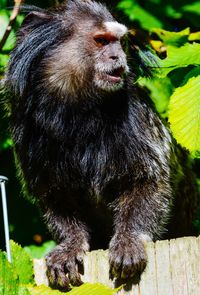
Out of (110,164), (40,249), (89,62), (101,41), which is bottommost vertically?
(40,249)

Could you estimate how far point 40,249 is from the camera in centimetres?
650

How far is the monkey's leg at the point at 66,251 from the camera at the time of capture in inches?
153

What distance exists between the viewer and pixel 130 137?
15.5 feet

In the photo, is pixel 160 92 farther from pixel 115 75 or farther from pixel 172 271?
pixel 172 271

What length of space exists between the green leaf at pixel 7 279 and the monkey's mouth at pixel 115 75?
6.22ft

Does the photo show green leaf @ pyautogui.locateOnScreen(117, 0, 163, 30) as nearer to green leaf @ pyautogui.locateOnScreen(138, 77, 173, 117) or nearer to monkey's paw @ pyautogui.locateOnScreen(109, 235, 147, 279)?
green leaf @ pyautogui.locateOnScreen(138, 77, 173, 117)

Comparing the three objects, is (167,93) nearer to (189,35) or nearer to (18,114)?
(189,35)

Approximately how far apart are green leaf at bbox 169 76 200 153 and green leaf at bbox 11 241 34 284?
104cm

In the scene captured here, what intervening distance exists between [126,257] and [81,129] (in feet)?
3.67

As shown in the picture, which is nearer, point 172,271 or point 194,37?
point 172,271

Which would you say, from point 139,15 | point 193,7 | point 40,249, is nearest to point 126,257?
point 40,249

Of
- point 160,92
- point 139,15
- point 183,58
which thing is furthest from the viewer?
point 139,15

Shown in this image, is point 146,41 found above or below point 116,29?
below

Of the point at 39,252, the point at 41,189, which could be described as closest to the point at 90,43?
the point at 41,189
